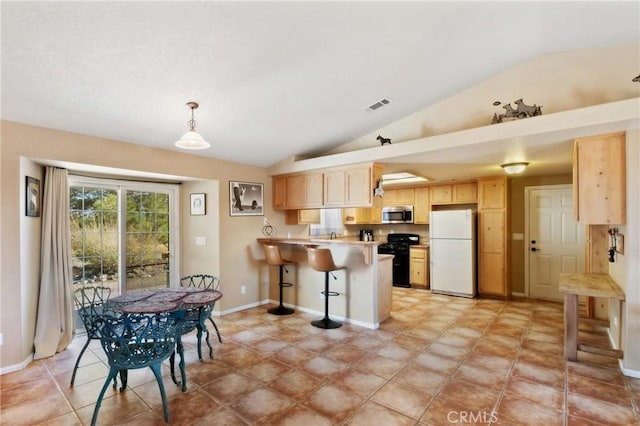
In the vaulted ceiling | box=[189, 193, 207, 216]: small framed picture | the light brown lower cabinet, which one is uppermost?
the vaulted ceiling

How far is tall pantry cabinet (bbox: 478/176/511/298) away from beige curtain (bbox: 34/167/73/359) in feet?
20.7

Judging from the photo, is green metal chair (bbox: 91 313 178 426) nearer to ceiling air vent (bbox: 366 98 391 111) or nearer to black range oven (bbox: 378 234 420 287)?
ceiling air vent (bbox: 366 98 391 111)

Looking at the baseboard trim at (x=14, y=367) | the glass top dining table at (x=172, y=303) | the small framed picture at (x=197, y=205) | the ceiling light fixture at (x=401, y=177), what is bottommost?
the baseboard trim at (x=14, y=367)

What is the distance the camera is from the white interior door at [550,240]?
5273 millimetres

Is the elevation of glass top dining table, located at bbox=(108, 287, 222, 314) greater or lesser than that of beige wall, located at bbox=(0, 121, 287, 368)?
lesser

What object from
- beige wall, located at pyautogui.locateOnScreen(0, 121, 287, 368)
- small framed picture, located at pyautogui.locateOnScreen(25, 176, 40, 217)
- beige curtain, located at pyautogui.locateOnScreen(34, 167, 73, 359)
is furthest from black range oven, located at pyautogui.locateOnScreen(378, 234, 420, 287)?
small framed picture, located at pyautogui.locateOnScreen(25, 176, 40, 217)

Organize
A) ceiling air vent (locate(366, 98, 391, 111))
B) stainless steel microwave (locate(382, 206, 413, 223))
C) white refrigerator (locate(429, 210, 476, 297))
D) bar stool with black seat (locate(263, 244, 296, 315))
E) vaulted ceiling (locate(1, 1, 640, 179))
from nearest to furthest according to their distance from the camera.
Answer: vaulted ceiling (locate(1, 1, 640, 179)), ceiling air vent (locate(366, 98, 391, 111)), bar stool with black seat (locate(263, 244, 296, 315)), white refrigerator (locate(429, 210, 476, 297)), stainless steel microwave (locate(382, 206, 413, 223))

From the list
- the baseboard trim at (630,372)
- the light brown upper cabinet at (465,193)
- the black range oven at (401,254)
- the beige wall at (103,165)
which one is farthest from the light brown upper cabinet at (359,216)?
the baseboard trim at (630,372)

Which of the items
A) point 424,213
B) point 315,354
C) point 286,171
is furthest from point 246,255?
point 424,213

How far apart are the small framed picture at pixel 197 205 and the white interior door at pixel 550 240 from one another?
226 inches

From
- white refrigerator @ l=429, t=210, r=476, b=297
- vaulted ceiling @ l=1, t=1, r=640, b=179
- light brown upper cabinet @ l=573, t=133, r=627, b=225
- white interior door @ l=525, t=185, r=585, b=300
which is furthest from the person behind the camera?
white refrigerator @ l=429, t=210, r=476, b=297

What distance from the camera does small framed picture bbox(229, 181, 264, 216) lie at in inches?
192

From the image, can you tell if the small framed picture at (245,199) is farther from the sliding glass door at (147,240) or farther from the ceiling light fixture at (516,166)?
the ceiling light fixture at (516,166)

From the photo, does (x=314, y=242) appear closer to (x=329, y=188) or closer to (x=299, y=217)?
(x=329, y=188)
